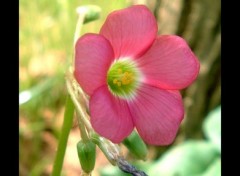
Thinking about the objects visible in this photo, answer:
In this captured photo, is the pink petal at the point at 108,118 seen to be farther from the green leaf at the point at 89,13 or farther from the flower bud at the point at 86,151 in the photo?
the green leaf at the point at 89,13

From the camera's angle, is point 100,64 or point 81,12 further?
point 81,12

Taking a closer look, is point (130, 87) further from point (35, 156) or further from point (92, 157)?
point (35, 156)

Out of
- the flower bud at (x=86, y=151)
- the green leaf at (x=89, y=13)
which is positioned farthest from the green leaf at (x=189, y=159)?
the flower bud at (x=86, y=151)

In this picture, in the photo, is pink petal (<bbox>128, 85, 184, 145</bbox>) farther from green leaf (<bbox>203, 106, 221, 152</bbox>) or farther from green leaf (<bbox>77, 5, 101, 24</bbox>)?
green leaf (<bbox>203, 106, 221, 152</bbox>)

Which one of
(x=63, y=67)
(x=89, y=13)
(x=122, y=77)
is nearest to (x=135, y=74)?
(x=122, y=77)

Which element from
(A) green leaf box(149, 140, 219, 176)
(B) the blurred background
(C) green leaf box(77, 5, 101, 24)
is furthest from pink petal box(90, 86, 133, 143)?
(B) the blurred background
